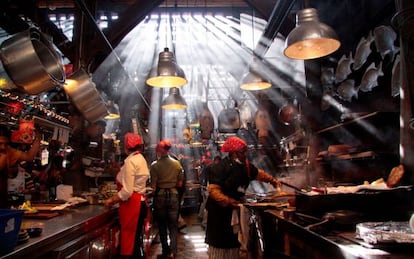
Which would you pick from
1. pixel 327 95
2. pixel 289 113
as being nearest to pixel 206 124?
pixel 289 113

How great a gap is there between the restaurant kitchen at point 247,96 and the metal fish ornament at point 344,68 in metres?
0.02

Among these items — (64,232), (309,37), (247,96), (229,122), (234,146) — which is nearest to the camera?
(64,232)

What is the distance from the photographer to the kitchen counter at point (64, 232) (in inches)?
76.9

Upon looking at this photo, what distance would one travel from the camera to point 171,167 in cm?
581

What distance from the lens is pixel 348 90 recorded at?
460cm

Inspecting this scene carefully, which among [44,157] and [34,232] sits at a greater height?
[44,157]

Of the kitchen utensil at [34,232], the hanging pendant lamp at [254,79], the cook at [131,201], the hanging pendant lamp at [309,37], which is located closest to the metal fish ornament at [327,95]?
the hanging pendant lamp at [254,79]

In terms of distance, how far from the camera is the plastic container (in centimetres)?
165

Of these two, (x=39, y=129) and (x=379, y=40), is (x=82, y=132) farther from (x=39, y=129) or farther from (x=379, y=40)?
(x=379, y=40)

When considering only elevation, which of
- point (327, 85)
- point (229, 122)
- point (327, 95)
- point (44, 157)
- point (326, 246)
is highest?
point (327, 85)

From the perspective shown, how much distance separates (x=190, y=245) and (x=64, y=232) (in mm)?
4550

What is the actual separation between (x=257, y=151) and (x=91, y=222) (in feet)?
20.8

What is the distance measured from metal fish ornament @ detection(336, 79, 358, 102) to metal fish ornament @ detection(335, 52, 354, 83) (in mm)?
128

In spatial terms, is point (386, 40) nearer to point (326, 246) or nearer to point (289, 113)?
point (326, 246)
